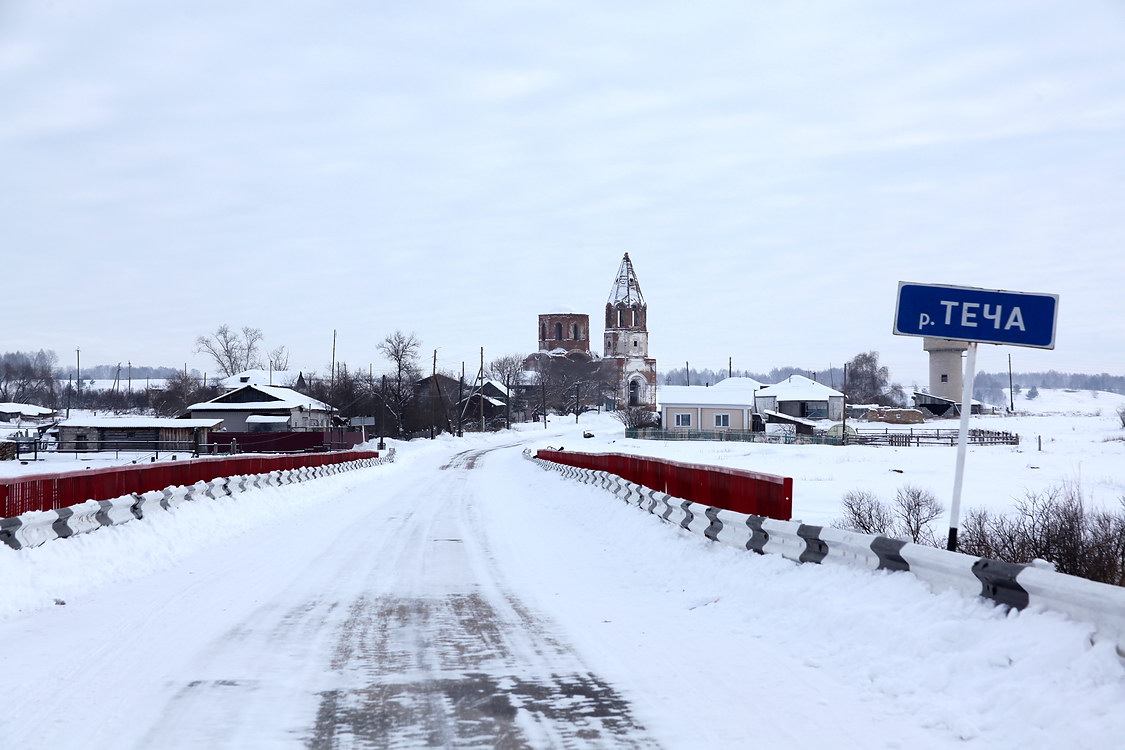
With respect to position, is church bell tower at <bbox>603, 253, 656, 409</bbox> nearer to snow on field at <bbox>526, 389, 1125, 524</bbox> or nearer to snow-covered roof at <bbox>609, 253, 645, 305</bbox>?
snow-covered roof at <bbox>609, 253, 645, 305</bbox>

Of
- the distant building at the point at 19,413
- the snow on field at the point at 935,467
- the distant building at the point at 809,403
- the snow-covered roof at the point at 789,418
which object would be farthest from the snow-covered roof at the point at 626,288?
the distant building at the point at 19,413

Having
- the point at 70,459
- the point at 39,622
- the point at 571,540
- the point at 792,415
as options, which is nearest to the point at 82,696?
the point at 39,622

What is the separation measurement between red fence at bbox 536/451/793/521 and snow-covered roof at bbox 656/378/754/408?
71.6 meters

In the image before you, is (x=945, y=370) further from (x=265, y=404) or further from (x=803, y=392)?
(x=265, y=404)

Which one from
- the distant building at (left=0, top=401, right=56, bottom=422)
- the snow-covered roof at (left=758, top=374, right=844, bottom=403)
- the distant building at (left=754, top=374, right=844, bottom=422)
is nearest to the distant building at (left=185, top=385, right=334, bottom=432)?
the distant building at (left=0, top=401, right=56, bottom=422)

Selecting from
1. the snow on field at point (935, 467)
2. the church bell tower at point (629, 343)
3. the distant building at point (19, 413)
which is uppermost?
the church bell tower at point (629, 343)

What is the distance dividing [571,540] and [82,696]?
422 inches

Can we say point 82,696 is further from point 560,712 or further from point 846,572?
point 846,572

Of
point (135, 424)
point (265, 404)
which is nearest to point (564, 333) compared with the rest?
point (265, 404)

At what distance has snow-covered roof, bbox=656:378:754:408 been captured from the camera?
94.2 metres

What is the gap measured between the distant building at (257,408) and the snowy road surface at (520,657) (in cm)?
7912

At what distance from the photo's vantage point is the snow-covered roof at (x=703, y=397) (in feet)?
309

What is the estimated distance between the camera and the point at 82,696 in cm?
605

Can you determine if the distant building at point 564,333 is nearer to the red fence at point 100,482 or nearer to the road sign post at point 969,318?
the red fence at point 100,482
